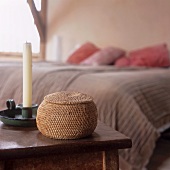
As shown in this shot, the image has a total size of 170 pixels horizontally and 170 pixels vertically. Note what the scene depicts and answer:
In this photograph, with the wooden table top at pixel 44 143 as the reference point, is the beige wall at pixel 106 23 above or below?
above

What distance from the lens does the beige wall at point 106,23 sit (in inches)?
158

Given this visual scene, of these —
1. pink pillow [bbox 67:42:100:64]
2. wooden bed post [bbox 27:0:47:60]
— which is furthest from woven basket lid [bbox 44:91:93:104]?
wooden bed post [bbox 27:0:47:60]

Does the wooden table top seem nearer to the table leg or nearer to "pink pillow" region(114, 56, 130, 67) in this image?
the table leg

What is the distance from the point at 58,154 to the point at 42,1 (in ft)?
15.9

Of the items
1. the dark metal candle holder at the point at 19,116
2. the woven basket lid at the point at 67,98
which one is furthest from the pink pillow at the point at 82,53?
the woven basket lid at the point at 67,98

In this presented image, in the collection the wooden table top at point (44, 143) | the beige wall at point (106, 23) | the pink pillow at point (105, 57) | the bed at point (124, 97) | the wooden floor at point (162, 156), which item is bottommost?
the wooden floor at point (162, 156)

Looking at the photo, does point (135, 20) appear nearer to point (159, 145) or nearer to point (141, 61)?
point (141, 61)

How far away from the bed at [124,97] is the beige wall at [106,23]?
5.35ft

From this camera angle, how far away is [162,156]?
2391 mm

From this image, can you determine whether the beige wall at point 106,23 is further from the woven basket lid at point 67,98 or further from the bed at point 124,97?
the woven basket lid at point 67,98

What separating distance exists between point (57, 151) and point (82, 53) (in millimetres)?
3662

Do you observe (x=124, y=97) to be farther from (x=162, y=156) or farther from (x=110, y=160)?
(x=110, y=160)

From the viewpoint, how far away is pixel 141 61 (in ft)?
12.1

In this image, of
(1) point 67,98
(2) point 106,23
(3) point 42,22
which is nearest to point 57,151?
(1) point 67,98
